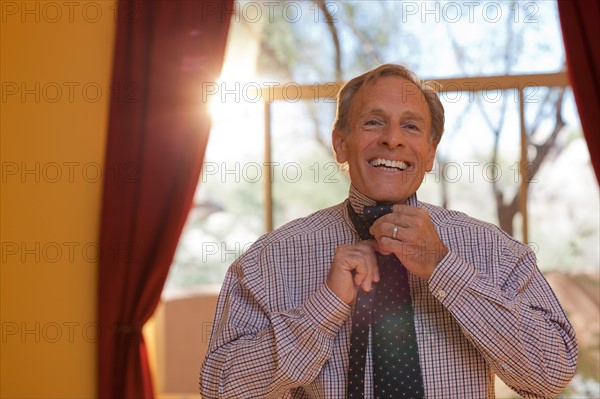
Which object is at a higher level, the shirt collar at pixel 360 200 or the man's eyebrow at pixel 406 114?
the man's eyebrow at pixel 406 114

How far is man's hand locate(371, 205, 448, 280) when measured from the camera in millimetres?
1668

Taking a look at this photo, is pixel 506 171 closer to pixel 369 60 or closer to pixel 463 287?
pixel 369 60

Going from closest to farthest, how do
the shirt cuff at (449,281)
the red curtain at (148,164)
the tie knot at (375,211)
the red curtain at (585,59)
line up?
the shirt cuff at (449,281), the tie knot at (375,211), the red curtain at (585,59), the red curtain at (148,164)

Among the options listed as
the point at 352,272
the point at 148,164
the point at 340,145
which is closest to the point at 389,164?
the point at 340,145

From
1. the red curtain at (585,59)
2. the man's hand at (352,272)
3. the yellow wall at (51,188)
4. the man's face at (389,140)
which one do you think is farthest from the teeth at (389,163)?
the yellow wall at (51,188)

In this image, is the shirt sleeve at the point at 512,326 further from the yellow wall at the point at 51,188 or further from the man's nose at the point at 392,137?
the yellow wall at the point at 51,188

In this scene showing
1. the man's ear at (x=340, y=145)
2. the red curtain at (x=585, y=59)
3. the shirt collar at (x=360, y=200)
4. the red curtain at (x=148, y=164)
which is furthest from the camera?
the red curtain at (x=148, y=164)

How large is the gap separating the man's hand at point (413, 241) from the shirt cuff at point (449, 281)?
2cm

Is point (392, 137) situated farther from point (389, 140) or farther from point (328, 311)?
point (328, 311)

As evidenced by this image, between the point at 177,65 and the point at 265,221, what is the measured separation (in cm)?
86

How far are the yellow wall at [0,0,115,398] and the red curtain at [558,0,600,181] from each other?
2044 mm

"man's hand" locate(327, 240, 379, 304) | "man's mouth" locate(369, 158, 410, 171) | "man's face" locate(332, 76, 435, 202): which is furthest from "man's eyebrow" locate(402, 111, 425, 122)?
"man's hand" locate(327, 240, 379, 304)

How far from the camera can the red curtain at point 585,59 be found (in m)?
3.28

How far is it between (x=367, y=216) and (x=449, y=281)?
263 millimetres
